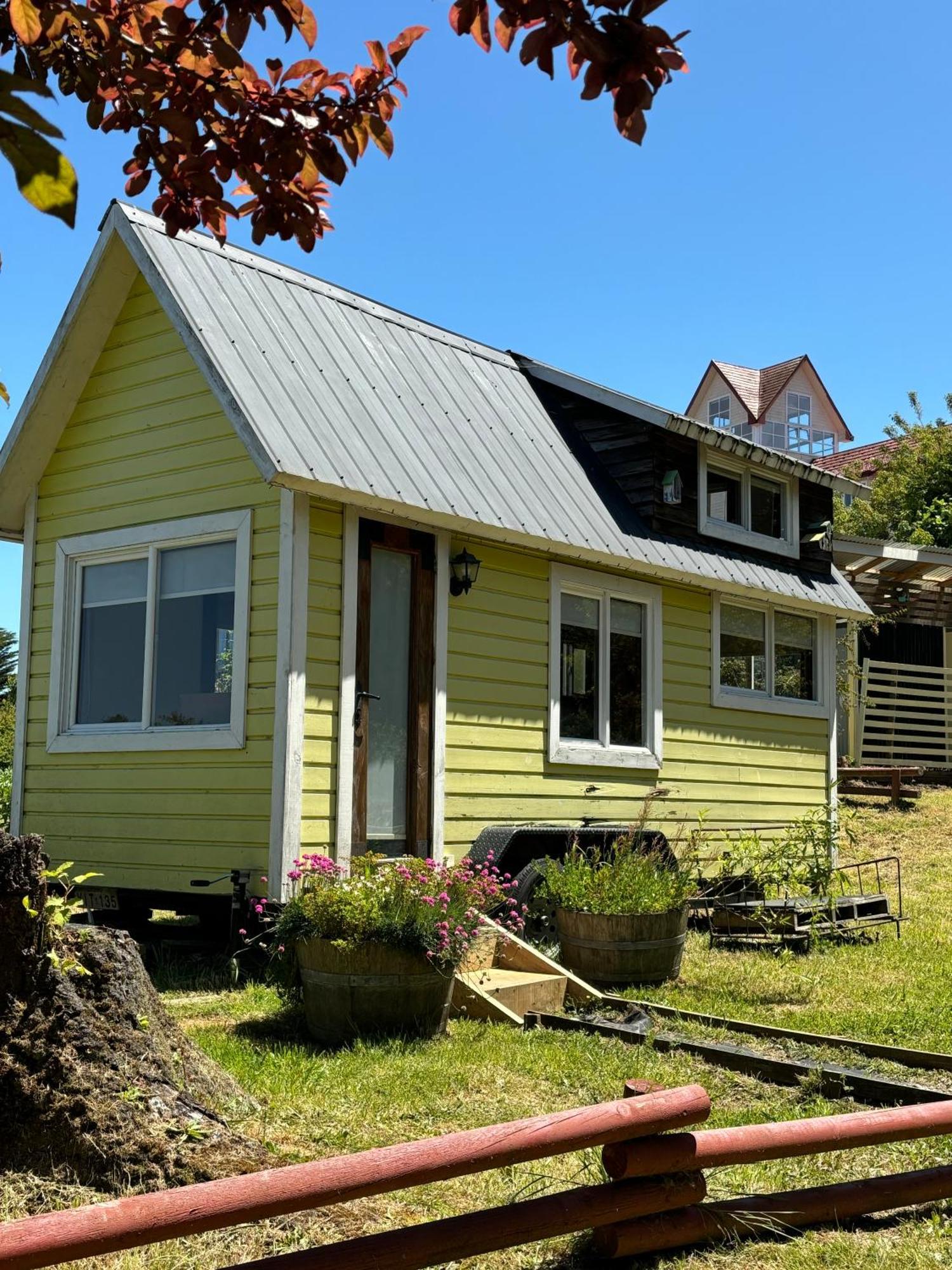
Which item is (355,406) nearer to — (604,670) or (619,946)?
(604,670)

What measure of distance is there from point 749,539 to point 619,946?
6.27 metres

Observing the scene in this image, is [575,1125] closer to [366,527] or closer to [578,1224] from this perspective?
[578,1224]

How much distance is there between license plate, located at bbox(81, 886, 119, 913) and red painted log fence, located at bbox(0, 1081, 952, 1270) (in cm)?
639

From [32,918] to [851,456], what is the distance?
4266 cm

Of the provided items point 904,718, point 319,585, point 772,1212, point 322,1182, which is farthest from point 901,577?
point 322,1182

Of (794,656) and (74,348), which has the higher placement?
(74,348)

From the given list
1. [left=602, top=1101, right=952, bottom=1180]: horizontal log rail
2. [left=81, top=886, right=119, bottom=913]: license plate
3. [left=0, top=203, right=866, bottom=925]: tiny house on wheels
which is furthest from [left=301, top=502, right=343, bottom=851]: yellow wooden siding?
[left=602, top=1101, right=952, bottom=1180]: horizontal log rail

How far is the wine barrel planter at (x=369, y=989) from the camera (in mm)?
6309

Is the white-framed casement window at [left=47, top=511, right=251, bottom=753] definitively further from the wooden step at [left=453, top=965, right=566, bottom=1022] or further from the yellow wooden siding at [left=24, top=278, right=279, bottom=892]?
the wooden step at [left=453, top=965, right=566, bottom=1022]

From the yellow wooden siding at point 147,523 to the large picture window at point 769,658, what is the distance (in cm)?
547

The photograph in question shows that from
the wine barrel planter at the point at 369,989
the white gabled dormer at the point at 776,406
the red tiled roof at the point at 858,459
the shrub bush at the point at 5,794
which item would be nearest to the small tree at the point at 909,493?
the red tiled roof at the point at 858,459

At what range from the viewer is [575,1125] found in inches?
140

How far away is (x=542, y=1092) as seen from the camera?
18.4 feet

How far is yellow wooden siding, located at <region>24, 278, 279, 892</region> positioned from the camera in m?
8.73
